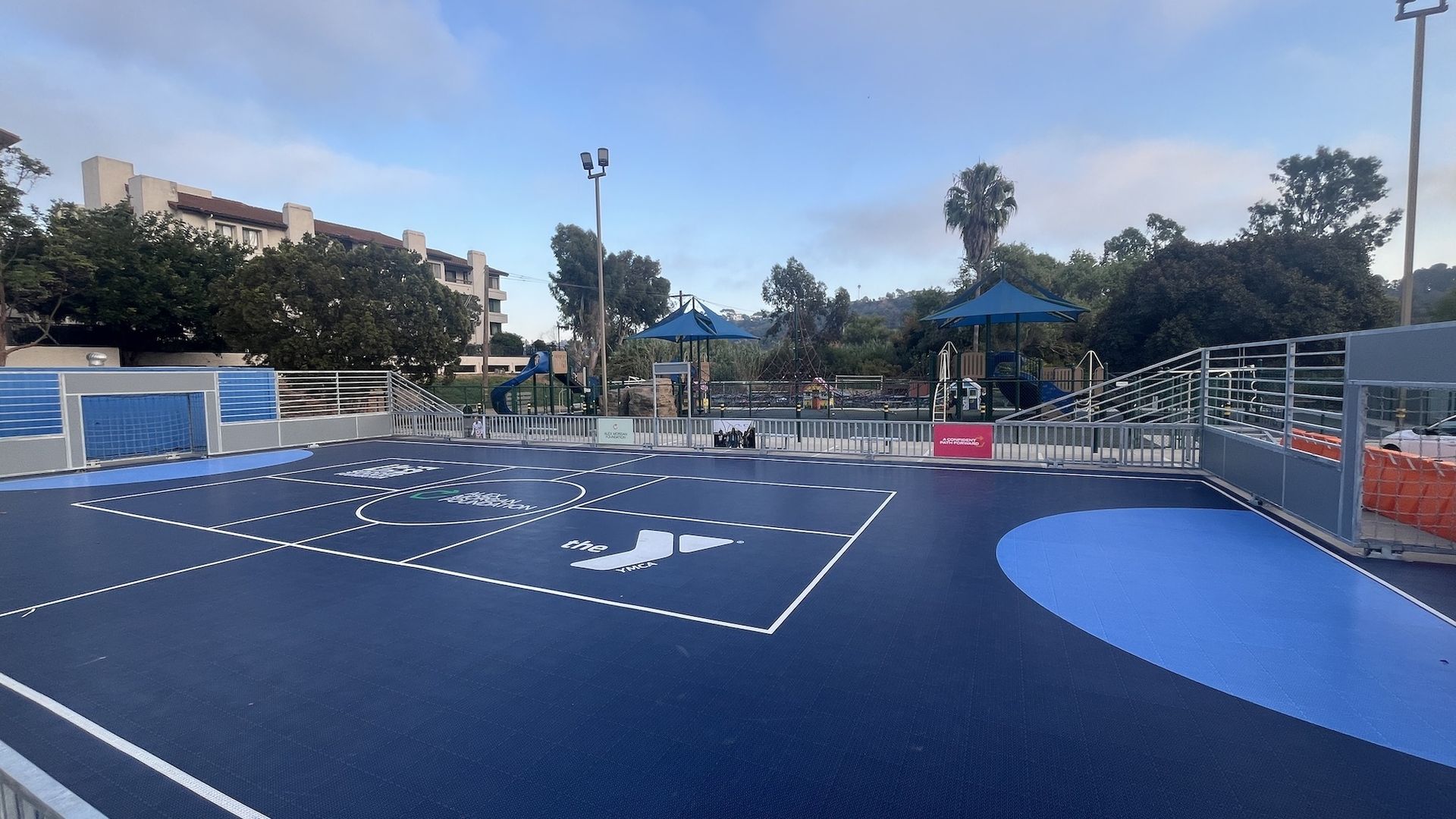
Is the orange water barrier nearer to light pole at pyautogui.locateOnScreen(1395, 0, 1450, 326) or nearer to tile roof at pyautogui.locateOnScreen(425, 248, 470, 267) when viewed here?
light pole at pyautogui.locateOnScreen(1395, 0, 1450, 326)

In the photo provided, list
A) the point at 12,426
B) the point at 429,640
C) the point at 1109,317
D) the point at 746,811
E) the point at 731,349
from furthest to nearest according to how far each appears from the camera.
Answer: the point at 731,349 < the point at 1109,317 < the point at 12,426 < the point at 429,640 < the point at 746,811

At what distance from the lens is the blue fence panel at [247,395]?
20125 millimetres

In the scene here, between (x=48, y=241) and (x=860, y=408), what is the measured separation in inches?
1335

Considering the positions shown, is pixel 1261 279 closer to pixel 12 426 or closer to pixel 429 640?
pixel 429 640

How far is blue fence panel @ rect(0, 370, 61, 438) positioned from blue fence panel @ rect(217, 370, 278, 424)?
3.73 meters

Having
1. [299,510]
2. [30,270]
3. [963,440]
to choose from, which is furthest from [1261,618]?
[30,270]

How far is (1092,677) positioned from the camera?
5.11 m

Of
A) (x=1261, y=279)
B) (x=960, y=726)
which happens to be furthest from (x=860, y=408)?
(x=960, y=726)

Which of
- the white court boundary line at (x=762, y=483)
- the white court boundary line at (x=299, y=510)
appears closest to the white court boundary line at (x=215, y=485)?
the white court boundary line at (x=299, y=510)

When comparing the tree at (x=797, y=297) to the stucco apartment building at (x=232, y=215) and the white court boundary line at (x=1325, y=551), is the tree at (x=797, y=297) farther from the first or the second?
the white court boundary line at (x=1325, y=551)

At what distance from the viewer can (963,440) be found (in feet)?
Answer: 52.5

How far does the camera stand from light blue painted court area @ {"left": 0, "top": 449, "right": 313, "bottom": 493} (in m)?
15.0

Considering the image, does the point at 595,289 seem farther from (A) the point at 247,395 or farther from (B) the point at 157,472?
(B) the point at 157,472

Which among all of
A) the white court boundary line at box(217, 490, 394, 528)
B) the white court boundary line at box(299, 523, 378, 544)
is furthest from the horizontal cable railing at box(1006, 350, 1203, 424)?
the white court boundary line at box(217, 490, 394, 528)
